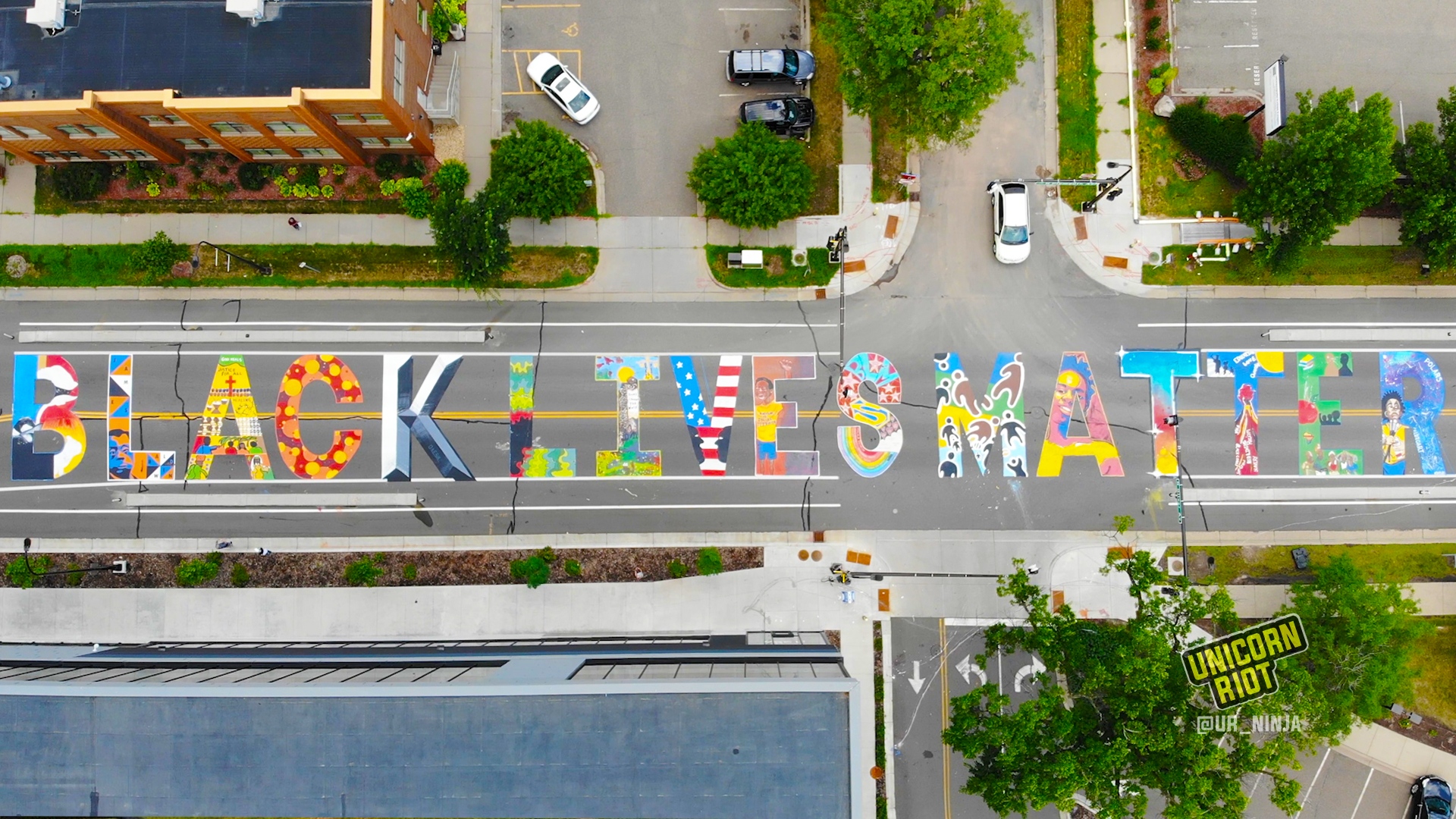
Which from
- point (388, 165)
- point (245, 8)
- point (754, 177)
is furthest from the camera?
point (388, 165)

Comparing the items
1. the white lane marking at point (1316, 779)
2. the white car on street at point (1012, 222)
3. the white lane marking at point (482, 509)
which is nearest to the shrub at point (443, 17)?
the white lane marking at point (482, 509)

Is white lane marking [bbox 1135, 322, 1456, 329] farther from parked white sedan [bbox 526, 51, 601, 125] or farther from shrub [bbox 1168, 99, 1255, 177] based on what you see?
parked white sedan [bbox 526, 51, 601, 125]

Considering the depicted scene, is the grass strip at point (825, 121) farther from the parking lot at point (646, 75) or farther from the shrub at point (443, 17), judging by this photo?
the shrub at point (443, 17)

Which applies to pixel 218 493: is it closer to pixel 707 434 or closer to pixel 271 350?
pixel 271 350

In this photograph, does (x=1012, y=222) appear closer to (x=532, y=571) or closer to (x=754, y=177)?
(x=754, y=177)

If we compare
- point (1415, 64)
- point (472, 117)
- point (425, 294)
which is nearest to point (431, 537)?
point (425, 294)

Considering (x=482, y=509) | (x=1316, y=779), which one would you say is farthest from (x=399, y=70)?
(x=1316, y=779)
